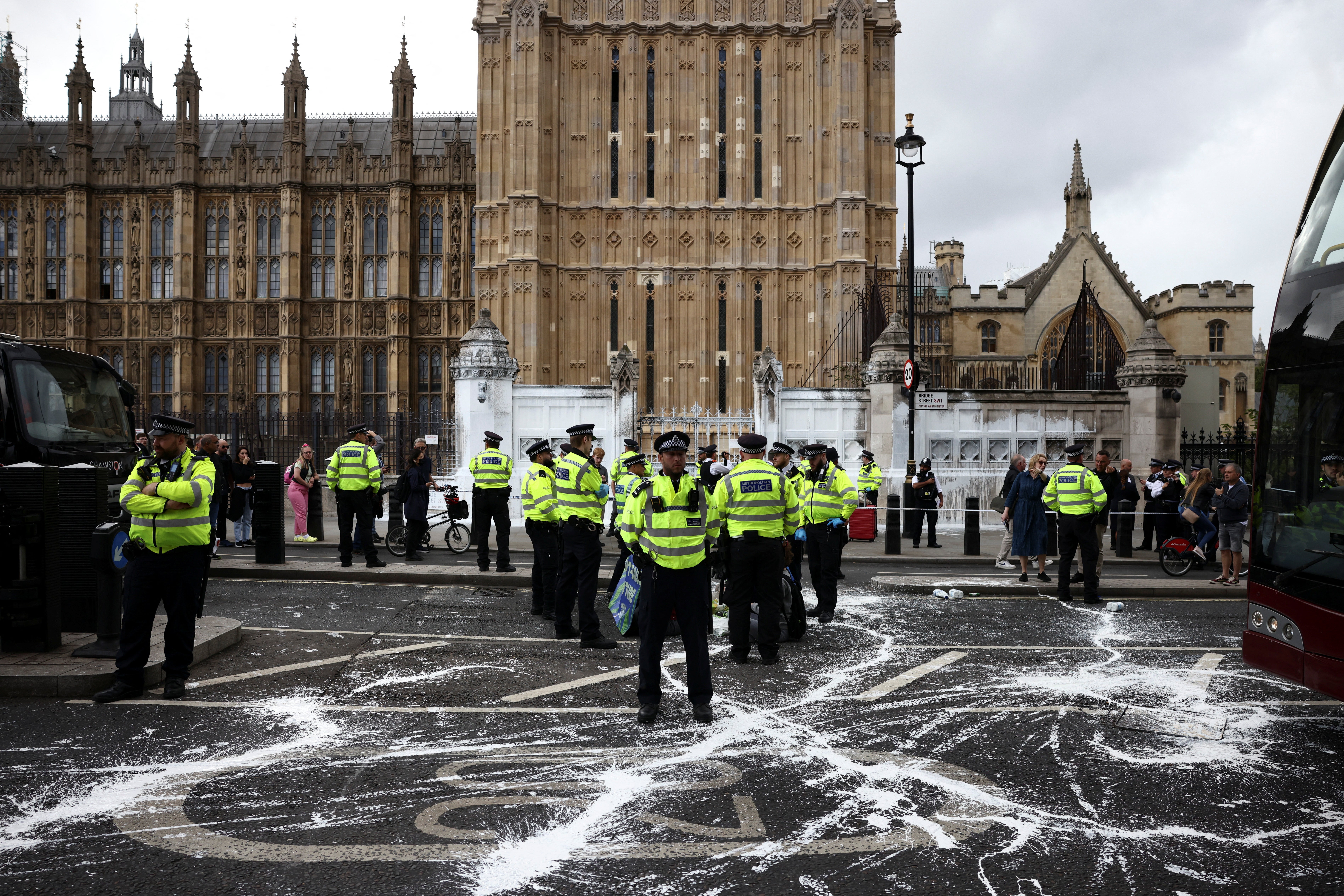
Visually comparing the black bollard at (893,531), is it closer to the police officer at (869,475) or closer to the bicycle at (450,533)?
the police officer at (869,475)

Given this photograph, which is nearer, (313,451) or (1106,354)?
(313,451)

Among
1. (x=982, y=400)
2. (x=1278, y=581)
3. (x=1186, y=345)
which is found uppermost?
(x=1186, y=345)

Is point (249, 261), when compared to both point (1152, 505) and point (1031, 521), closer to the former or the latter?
point (1152, 505)

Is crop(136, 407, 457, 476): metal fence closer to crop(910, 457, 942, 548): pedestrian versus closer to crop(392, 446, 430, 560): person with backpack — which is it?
crop(392, 446, 430, 560): person with backpack

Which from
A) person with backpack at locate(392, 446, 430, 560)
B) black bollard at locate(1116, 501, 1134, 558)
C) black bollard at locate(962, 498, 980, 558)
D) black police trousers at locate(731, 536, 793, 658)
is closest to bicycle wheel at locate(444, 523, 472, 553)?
person with backpack at locate(392, 446, 430, 560)

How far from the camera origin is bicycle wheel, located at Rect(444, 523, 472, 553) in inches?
573

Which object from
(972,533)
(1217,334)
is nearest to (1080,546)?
(972,533)

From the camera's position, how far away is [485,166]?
3353 cm

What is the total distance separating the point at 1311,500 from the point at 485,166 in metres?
31.5

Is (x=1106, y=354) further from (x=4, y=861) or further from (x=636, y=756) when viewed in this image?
(x=4, y=861)

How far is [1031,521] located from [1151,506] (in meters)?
4.64

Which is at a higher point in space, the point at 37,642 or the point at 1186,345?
the point at 1186,345

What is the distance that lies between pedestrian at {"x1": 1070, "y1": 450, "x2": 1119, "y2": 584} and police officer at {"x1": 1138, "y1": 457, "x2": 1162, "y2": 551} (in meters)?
0.72

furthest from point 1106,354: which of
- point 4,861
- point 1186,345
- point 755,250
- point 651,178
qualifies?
point 1186,345
